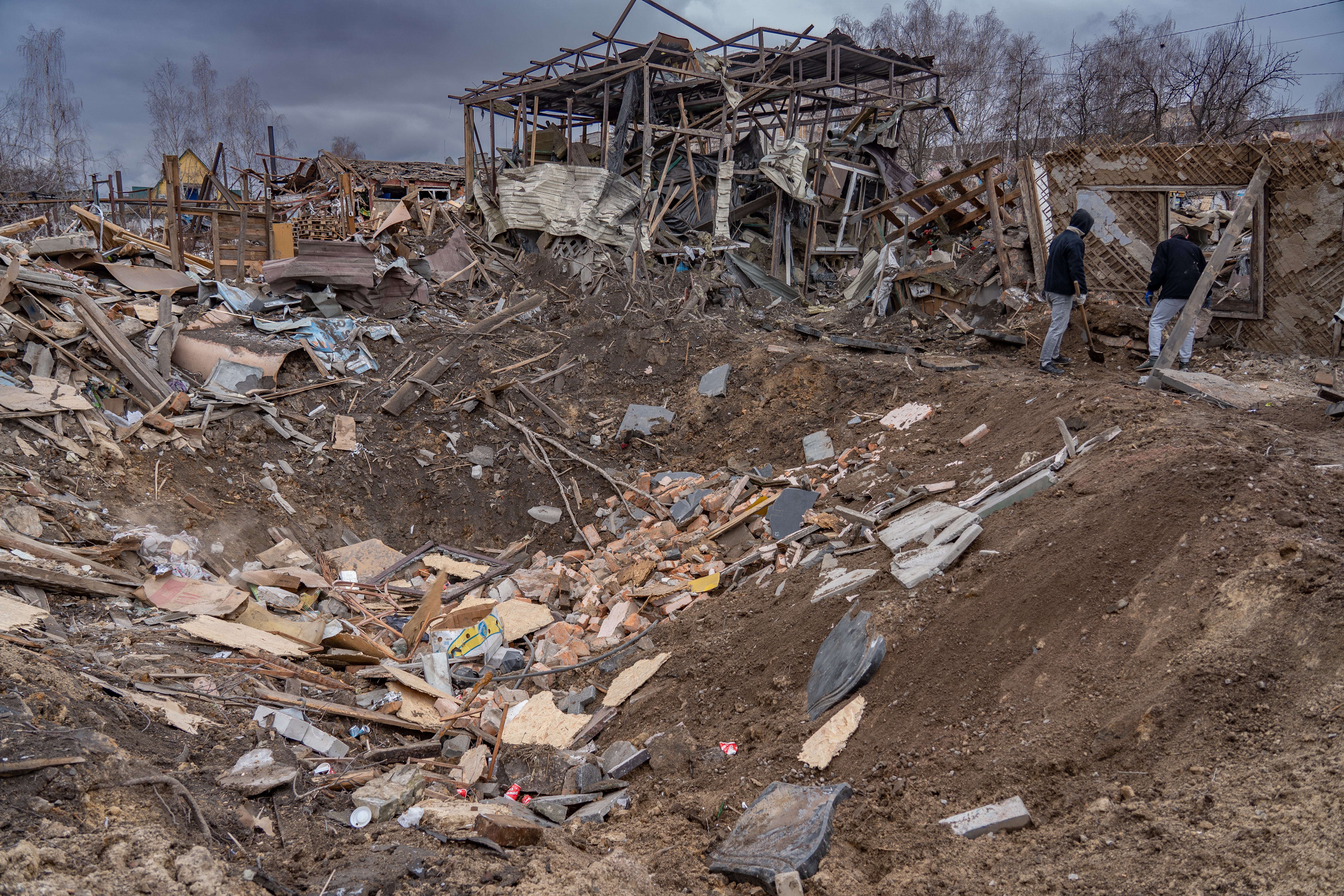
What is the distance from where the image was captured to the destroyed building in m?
3.03

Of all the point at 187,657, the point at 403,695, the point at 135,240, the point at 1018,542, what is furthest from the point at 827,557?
the point at 135,240

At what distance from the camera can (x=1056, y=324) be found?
9016 millimetres

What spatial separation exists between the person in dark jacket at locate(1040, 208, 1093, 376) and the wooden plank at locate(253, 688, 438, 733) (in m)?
7.91

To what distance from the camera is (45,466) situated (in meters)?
6.67

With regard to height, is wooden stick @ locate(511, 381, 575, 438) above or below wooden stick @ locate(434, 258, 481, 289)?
below

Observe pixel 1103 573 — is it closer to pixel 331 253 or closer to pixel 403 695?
pixel 403 695

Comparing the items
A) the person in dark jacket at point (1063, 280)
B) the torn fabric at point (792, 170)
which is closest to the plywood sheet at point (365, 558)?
the person in dark jacket at point (1063, 280)

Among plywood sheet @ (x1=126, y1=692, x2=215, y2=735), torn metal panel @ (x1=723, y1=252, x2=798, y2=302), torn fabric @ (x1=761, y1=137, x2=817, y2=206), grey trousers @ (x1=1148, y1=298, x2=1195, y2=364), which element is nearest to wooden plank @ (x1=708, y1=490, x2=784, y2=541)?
plywood sheet @ (x1=126, y1=692, x2=215, y2=735)

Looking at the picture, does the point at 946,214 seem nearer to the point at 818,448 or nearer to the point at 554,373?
the point at 818,448

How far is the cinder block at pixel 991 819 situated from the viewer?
292cm

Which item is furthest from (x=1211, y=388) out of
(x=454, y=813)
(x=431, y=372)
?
(x=431, y=372)

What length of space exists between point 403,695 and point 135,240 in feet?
33.4

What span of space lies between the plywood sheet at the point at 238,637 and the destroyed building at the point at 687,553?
5cm

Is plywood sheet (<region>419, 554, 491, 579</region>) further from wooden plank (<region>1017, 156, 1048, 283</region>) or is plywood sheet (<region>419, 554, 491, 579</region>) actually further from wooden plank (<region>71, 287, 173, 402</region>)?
wooden plank (<region>1017, 156, 1048, 283</region>)
